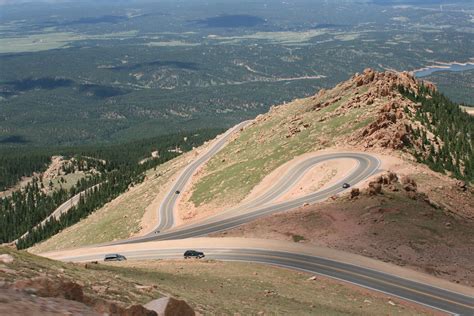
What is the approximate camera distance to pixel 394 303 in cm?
4947

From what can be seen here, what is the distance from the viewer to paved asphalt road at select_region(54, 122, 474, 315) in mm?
52906

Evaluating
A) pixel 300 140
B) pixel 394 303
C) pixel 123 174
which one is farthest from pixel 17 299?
pixel 123 174

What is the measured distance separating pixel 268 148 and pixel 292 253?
5778 cm

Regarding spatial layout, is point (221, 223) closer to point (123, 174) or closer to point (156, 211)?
point (156, 211)

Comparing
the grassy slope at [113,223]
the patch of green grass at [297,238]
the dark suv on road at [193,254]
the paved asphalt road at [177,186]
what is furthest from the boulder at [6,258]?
the grassy slope at [113,223]

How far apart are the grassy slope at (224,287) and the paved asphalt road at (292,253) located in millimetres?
2911

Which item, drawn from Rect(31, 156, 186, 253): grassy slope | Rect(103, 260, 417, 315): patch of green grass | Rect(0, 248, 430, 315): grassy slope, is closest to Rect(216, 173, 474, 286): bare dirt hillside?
Rect(0, 248, 430, 315): grassy slope

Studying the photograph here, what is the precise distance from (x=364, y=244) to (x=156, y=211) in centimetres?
5277

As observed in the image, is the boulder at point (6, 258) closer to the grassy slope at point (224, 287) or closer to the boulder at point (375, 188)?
the grassy slope at point (224, 287)

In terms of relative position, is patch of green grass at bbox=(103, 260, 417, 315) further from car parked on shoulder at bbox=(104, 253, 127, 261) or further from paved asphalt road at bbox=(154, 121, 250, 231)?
paved asphalt road at bbox=(154, 121, 250, 231)

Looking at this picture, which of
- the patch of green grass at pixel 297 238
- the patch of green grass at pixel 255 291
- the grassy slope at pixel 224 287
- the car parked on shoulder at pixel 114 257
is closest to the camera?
the grassy slope at pixel 224 287

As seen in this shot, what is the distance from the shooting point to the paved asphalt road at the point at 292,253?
174ft

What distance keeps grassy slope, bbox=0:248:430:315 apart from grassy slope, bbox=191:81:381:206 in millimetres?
41113

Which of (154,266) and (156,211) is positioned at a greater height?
(154,266)
